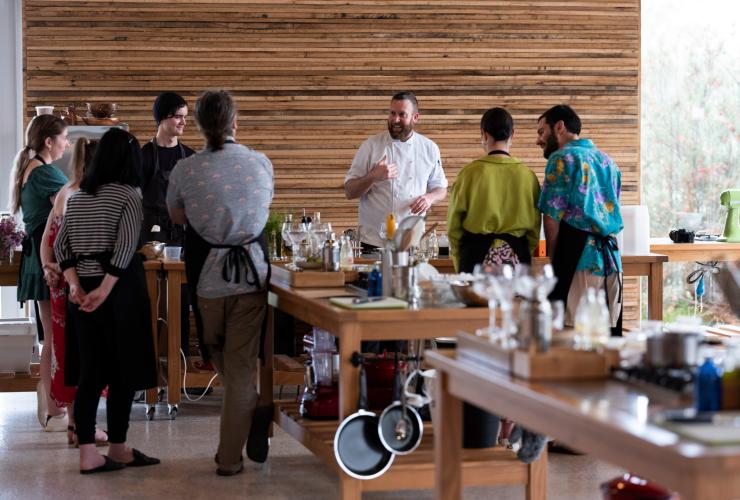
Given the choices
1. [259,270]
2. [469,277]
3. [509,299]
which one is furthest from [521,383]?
[259,270]

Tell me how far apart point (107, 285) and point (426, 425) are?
159 centimetres

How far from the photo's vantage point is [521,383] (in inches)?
114

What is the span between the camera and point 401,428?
445 centimetres

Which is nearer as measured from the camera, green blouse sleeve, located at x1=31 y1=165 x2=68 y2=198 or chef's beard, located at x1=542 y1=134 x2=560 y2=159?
chef's beard, located at x1=542 y1=134 x2=560 y2=159

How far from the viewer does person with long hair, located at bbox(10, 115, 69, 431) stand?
6.26 meters

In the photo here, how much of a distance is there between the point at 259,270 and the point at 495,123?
4.64 feet

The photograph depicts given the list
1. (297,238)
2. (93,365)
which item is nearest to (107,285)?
(93,365)

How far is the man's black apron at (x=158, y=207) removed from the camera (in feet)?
23.9

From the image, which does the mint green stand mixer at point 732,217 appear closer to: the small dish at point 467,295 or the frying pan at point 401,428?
the small dish at point 467,295

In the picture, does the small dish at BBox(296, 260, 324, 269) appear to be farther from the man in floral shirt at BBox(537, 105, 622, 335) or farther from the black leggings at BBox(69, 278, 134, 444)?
the man in floral shirt at BBox(537, 105, 622, 335)

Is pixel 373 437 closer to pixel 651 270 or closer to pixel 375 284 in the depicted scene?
pixel 375 284

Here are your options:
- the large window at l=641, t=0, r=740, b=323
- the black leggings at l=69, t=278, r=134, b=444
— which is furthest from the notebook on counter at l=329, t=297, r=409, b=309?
the large window at l=641, t=0, r=740, b=323

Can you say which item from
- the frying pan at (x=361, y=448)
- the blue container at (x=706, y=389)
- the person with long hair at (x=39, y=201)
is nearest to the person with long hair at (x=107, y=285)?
the person with long hair at (x=39, y=201)

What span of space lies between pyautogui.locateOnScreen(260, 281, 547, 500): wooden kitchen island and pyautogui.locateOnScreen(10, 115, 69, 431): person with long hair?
1.90 m
